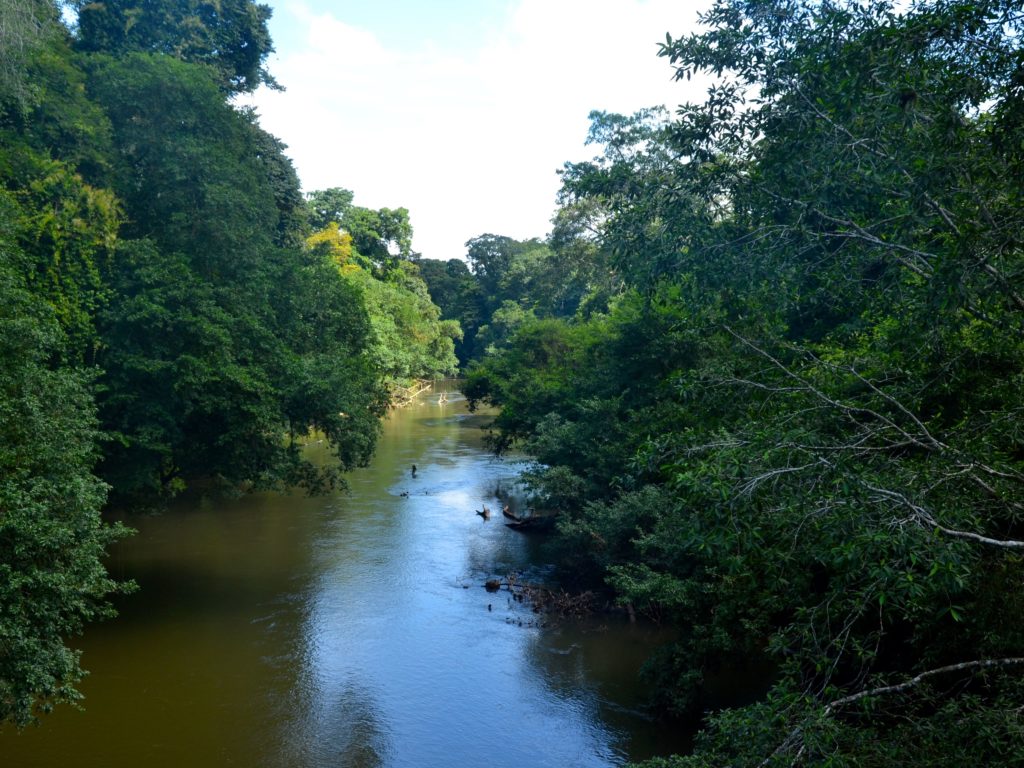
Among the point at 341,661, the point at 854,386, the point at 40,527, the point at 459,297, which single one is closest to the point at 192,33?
the point at 341,661

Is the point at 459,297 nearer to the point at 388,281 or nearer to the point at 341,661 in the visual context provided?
the point at 388,281

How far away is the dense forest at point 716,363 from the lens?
711 centimetres

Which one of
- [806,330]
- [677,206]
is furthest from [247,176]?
[677,206]

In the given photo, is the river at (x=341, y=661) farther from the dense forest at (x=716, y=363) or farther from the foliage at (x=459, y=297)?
the foliage at (x=459, y=297)

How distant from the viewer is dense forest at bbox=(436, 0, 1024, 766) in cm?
673

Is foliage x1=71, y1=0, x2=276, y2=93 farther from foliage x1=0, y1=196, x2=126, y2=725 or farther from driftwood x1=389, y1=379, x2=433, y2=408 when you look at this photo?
driftwood x1=389, y1=379, x2=433, y2=408

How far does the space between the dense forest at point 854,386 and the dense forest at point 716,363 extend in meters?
0.05

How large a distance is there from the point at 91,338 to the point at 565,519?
13718 millimetres

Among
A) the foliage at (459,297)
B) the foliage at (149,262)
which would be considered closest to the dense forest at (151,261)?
the foliage at (149,262)

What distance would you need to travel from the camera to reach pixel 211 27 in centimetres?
3188

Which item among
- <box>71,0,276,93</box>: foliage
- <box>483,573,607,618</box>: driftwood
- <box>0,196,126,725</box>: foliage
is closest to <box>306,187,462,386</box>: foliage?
<box>71,0,276,93</box>: foliage

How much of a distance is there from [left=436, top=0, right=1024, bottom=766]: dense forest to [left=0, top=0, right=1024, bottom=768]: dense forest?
0.16 feet

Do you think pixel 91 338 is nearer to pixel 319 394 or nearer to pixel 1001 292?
pixel 319 394

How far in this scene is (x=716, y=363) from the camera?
34.4ft
